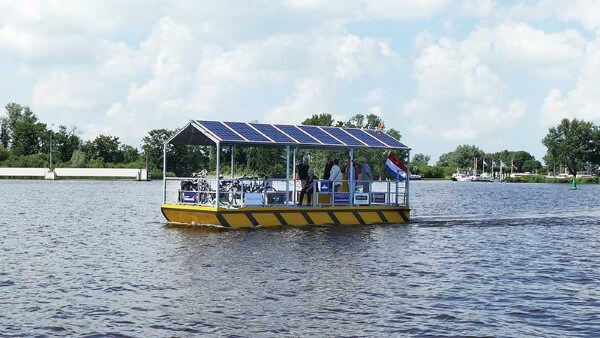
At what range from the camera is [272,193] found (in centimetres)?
3484

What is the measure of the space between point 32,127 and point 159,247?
5943 inches

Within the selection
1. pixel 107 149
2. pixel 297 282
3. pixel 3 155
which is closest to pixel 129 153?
pixel 107 149

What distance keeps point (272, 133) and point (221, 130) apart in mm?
2702

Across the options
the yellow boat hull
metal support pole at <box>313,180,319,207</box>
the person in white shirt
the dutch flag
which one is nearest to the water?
the yellow boat hull

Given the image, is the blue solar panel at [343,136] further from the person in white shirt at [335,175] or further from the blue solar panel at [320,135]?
the person in white shirt at [335,175]

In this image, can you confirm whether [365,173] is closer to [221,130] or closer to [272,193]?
[272,193]

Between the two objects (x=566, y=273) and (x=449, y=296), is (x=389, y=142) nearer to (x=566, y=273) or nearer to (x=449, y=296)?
(x=566, y=273)

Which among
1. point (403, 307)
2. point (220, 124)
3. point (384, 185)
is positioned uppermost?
point (220, 124)

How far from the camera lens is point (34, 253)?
90.7 ft

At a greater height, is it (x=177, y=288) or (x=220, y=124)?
(x=220, y=124)

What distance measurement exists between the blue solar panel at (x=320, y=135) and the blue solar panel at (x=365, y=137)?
5.97 ft

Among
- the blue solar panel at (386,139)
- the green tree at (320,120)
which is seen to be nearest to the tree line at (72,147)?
the green tree at (320,120)

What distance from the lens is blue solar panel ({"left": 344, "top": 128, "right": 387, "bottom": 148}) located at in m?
38.7

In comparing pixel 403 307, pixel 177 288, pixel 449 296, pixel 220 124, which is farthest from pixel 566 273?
pixel 220 124
